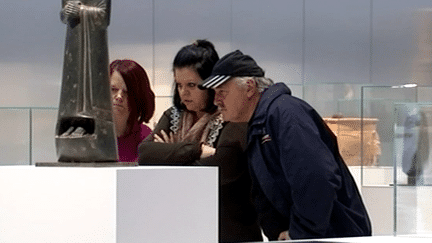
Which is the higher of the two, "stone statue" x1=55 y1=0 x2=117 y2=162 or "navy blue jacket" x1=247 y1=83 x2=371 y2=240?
"stone statue" x1=55 y1=0 x2=117 y2=162

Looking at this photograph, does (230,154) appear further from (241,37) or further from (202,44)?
(241,37)

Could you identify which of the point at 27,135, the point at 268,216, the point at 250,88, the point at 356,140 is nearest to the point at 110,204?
the point at 268,216

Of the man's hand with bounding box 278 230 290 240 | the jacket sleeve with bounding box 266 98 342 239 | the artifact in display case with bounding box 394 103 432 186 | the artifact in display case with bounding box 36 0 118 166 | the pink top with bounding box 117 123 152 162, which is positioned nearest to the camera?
the artifact in display case with bounding box 36 0 118 166

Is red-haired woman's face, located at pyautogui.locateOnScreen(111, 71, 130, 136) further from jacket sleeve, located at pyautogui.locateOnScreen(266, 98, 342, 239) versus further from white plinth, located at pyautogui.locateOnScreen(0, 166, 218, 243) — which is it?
white plinth, located at pyautogui.locateOnScreen(0, 166, 218, 243)

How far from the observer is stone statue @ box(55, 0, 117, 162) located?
245cm

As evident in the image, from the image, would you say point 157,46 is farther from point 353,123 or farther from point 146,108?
point 146,108

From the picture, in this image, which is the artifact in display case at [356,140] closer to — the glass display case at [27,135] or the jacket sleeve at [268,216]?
the glass display case at [27,135]

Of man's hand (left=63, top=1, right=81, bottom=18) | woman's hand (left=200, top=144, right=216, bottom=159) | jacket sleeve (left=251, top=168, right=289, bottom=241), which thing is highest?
man's hand (left=63, top=1, right=81, bottom=18)

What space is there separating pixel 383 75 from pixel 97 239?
9696 millimetres

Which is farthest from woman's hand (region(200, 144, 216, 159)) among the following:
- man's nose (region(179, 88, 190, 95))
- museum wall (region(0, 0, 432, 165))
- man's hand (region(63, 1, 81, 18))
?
museum wall (region(0, 0, 432, 165))

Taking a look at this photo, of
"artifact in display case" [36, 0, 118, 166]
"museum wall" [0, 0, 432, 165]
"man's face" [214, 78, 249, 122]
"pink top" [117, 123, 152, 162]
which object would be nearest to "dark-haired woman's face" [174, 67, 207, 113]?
"man's face" [214, 78, 249, 122]

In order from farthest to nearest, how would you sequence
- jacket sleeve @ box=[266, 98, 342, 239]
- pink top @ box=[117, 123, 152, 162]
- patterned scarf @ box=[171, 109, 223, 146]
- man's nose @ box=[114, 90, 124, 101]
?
pink top @ box=[117, 123, 152, 162]
man's nose @ box=[114, 90, 124, 101]
patterned scarf @ box=[171, 109, 223, 146]
jacket sleeve @ box=[266, 98, 342, 239]

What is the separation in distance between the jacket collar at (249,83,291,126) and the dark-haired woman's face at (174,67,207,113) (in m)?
0.28

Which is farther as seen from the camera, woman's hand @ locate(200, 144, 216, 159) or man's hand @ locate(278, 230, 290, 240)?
woman's hand @ locate(200, 144, 216, 159)
